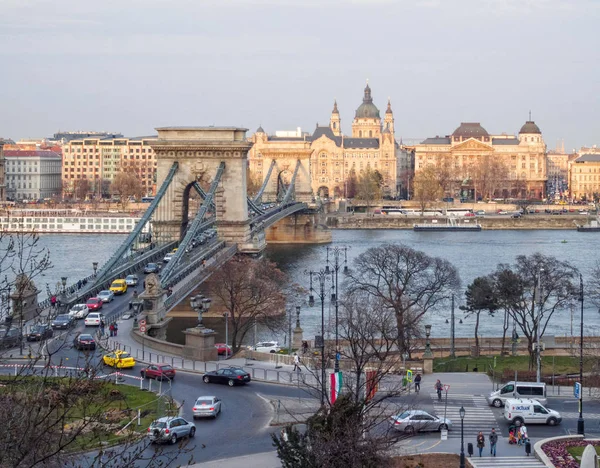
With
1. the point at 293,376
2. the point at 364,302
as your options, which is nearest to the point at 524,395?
the point at 293,376

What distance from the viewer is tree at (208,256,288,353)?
131ft

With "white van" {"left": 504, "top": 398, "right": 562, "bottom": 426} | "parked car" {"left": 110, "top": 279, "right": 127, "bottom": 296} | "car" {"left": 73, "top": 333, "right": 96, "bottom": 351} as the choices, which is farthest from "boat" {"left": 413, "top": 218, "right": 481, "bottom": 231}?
"white van" {"left": 504, "top": 398, "right": 562, "bottom": 426}

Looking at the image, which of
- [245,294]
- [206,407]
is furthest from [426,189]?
[206,407]

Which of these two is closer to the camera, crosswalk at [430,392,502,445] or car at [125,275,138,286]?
crosswalk at [430,392,502,445]

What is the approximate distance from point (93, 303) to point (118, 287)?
15.1ft

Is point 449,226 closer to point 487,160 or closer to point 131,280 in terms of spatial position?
point 487,160

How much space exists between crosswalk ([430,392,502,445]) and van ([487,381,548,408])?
24 cm

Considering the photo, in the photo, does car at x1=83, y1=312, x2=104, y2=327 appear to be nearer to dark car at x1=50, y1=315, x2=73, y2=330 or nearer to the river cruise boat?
dark car at x1=50, y1=315, x2=73, y2=330

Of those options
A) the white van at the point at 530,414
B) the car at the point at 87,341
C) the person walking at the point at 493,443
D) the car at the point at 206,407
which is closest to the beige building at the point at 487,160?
the car at the point at 87,341

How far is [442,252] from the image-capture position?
78.6 metres

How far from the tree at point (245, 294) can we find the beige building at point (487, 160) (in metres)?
93.7

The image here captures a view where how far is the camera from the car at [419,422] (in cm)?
2212

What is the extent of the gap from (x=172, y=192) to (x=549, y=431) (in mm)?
38450

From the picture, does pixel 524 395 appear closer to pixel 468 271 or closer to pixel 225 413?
pixel 225 413
